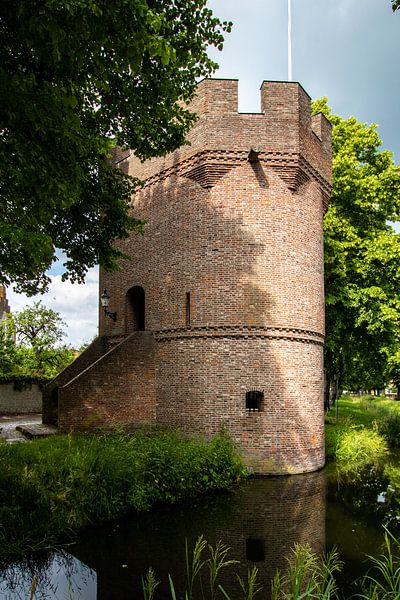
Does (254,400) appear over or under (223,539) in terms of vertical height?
over

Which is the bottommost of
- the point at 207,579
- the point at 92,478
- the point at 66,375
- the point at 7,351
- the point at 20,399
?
the point at 207,579

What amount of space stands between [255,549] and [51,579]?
2885 mm

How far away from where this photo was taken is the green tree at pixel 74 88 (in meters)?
5.34

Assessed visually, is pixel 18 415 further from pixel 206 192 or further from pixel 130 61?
pixel 130 61

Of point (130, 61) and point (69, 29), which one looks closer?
point (69, 29)

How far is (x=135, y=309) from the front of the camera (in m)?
14.2

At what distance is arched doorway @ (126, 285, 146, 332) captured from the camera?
13945 mm

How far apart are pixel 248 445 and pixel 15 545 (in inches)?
242

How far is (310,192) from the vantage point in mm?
12844

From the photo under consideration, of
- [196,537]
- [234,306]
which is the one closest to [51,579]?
[196,537]

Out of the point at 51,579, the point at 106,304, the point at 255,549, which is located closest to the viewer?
the point at 51,579

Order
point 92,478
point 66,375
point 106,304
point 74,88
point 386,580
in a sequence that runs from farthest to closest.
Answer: point 66,375 < point 106,304 < point 92,478 < point 74,88 < point 386,580

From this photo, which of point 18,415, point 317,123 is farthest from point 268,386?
point 18,415

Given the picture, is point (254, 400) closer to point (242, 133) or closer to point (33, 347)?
point (242, 133)
